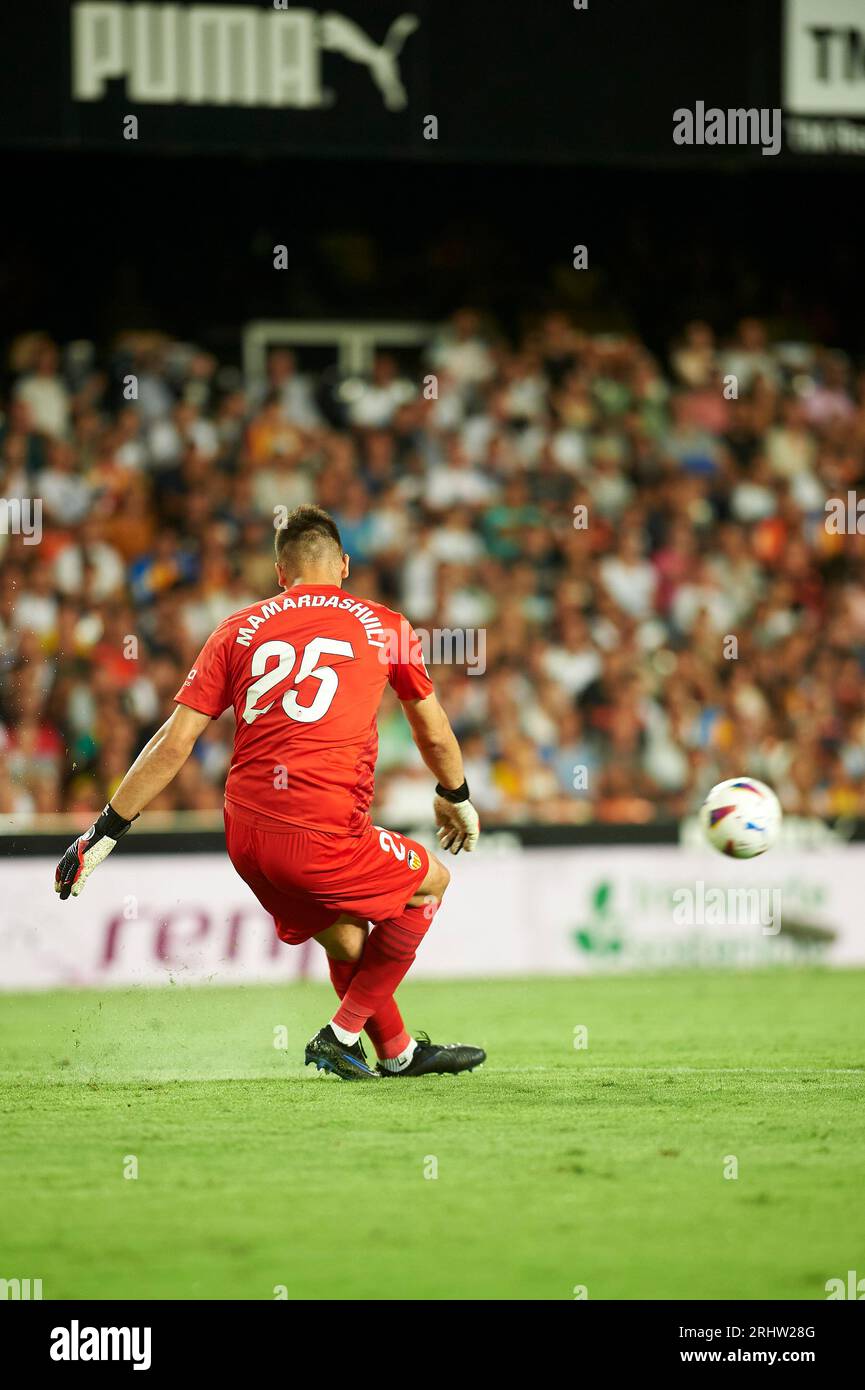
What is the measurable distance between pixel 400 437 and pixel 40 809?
216 inches

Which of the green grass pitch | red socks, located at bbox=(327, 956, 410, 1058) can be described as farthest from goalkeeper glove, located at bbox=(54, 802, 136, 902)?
red socks, located at bbox=(327, 956, 410, 1058)

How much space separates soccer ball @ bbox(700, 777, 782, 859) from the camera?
8.35 metres

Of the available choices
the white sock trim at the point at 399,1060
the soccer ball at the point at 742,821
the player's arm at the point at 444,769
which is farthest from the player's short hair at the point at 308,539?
the soccer ball at the point at 742,821

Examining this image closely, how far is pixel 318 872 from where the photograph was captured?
6.29m

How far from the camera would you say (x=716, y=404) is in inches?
657

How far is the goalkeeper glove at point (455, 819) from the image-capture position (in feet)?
21.9

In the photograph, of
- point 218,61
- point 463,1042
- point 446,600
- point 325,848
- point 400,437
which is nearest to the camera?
point 325,848

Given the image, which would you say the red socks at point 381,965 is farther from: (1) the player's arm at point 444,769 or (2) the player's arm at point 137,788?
(2) the player's arm at point 137,788

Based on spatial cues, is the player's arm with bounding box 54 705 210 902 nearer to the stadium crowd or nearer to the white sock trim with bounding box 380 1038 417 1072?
the white sock trim with bounding box 380 1038 417 1072

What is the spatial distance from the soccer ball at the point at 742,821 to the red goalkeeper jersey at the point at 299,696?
251cm

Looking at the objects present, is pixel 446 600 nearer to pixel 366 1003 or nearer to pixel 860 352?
pixel 860 352

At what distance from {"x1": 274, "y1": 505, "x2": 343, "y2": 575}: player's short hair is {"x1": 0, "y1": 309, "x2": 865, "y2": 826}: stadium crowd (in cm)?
549

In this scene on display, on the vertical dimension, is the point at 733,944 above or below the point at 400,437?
below
